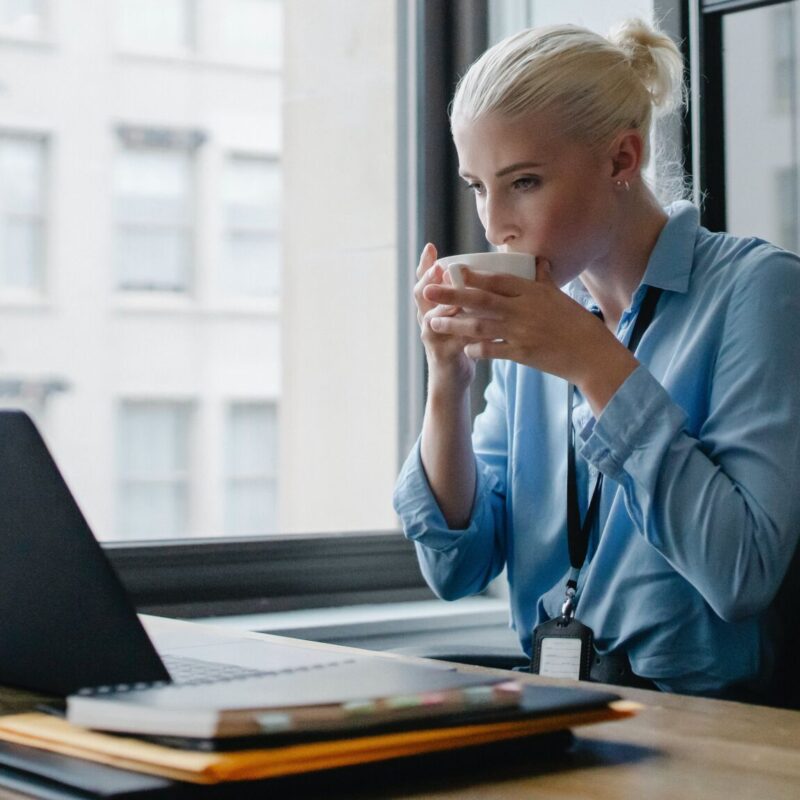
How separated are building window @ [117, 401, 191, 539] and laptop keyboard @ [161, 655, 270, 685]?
4.11ft

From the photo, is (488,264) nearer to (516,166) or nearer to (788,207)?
(516,166)

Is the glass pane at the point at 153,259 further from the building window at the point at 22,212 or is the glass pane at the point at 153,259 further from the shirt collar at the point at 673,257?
the shirt collar at the point at 673,257

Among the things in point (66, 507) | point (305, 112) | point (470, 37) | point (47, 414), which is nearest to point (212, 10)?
point (305, 112)

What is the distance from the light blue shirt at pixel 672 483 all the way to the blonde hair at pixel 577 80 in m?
0.15

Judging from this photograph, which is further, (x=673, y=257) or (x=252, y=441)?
(x=252, y=441)

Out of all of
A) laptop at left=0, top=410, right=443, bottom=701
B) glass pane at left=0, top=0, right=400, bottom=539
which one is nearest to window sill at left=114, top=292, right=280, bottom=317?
glass pane at left=0, top=0, right=400, bottom=539

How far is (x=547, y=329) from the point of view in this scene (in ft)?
4.35

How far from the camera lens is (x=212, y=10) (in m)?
2.33

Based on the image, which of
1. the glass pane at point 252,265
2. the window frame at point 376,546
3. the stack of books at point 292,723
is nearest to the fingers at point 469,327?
the stack of books at point 292,723

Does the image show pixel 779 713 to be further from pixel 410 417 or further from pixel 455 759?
pixel 410 417

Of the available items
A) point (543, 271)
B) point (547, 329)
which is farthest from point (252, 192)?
point (547, 329)

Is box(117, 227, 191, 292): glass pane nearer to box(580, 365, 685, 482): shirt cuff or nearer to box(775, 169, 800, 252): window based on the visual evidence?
box(775, 169, 800, 252): window

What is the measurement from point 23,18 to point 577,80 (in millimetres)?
1073

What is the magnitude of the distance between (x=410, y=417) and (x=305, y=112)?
2.10 feet
